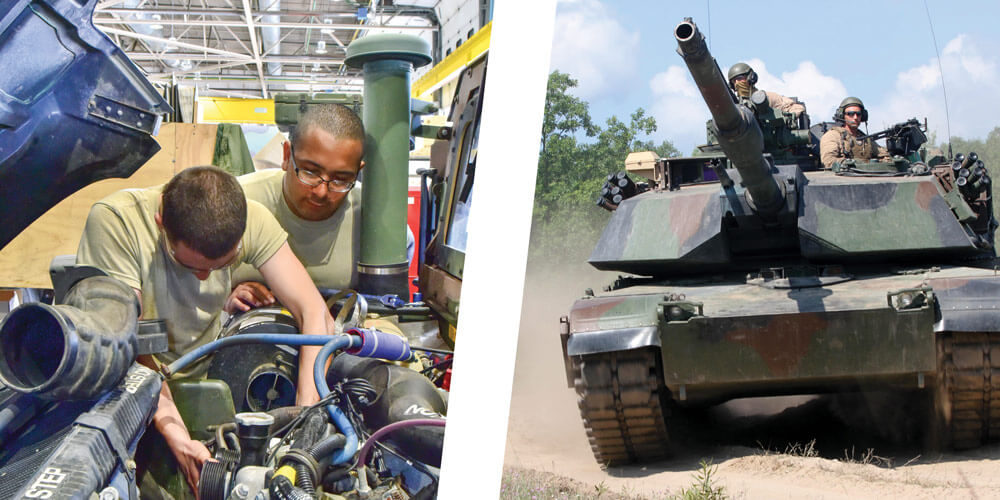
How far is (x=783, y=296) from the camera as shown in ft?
17.4

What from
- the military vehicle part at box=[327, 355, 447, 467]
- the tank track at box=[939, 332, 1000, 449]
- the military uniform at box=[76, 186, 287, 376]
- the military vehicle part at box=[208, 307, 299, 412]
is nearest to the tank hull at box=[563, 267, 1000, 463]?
the tank track at box=[939, 332, 1000, 449]

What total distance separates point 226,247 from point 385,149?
1.50 ft

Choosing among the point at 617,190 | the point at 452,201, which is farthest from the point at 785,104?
the point at 452,201

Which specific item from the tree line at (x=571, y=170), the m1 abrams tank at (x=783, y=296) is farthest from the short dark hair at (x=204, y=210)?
the tree line at (x=571, y=170)

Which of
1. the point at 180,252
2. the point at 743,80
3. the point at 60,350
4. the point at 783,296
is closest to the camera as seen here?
the point at 60,350

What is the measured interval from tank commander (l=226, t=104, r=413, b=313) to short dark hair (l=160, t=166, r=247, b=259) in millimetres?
110

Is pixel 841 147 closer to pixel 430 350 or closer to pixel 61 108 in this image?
pixel 430 350

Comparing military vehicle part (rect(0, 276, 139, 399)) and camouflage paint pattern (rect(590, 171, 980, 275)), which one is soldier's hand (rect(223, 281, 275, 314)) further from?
camouflage paint pattern (rect(590, 171, 980, 275))

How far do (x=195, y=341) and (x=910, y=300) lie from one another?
13.2 feet

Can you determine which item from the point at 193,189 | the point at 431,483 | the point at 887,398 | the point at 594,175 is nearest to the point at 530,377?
the point at 887,398

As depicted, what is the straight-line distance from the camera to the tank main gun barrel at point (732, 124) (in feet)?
13.3

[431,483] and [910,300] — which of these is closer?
[431,483]

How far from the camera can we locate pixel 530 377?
29.8ft

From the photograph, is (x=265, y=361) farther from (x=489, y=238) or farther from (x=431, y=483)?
(x=489, y=238)
